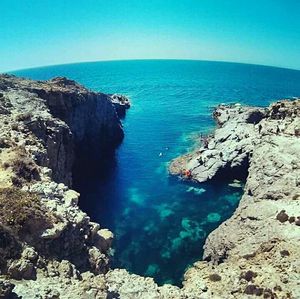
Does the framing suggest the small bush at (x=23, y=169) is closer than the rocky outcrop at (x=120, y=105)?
Yes

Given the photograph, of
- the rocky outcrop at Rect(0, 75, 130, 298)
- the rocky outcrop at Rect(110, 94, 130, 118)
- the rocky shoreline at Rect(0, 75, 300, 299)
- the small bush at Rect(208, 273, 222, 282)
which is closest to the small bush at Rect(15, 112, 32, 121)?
the rocky outcrop at Rect(0, 75, 130, 298)

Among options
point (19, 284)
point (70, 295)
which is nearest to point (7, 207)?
point (19, 284)

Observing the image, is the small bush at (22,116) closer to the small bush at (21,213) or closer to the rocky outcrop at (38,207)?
the rocky outcrop at (38,207)

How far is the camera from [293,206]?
54.6 metres

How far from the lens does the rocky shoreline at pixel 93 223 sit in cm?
3106

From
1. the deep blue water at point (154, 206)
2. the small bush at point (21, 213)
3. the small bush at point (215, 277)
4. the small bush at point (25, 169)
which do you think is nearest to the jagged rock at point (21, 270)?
the small bush at point (21, 213)

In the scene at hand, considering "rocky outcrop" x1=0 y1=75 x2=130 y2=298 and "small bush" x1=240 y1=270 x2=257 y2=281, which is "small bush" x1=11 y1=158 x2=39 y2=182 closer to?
"rocky outcrop" x1=0 y1=75 x2=130 y2=298

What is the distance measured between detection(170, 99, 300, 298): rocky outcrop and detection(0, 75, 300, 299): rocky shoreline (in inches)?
6.4

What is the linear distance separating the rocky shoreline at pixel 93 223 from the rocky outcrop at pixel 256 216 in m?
0.16

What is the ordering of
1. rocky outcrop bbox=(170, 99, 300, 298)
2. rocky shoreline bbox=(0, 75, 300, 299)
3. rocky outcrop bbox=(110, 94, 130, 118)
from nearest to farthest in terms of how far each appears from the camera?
rocky shoreline bbox=(0, 75, 300, 299) → rocky outcrop bbox=(170, 99, 300, 298) → rocky outcrop bbox=(110, 94, 130, 118)

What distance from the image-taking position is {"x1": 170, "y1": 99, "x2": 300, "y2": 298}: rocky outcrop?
39875 mm

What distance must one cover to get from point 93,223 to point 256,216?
25380 mm

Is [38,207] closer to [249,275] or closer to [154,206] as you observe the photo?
[249,275]

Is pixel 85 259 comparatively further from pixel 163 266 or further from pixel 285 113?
pixel 285 113
